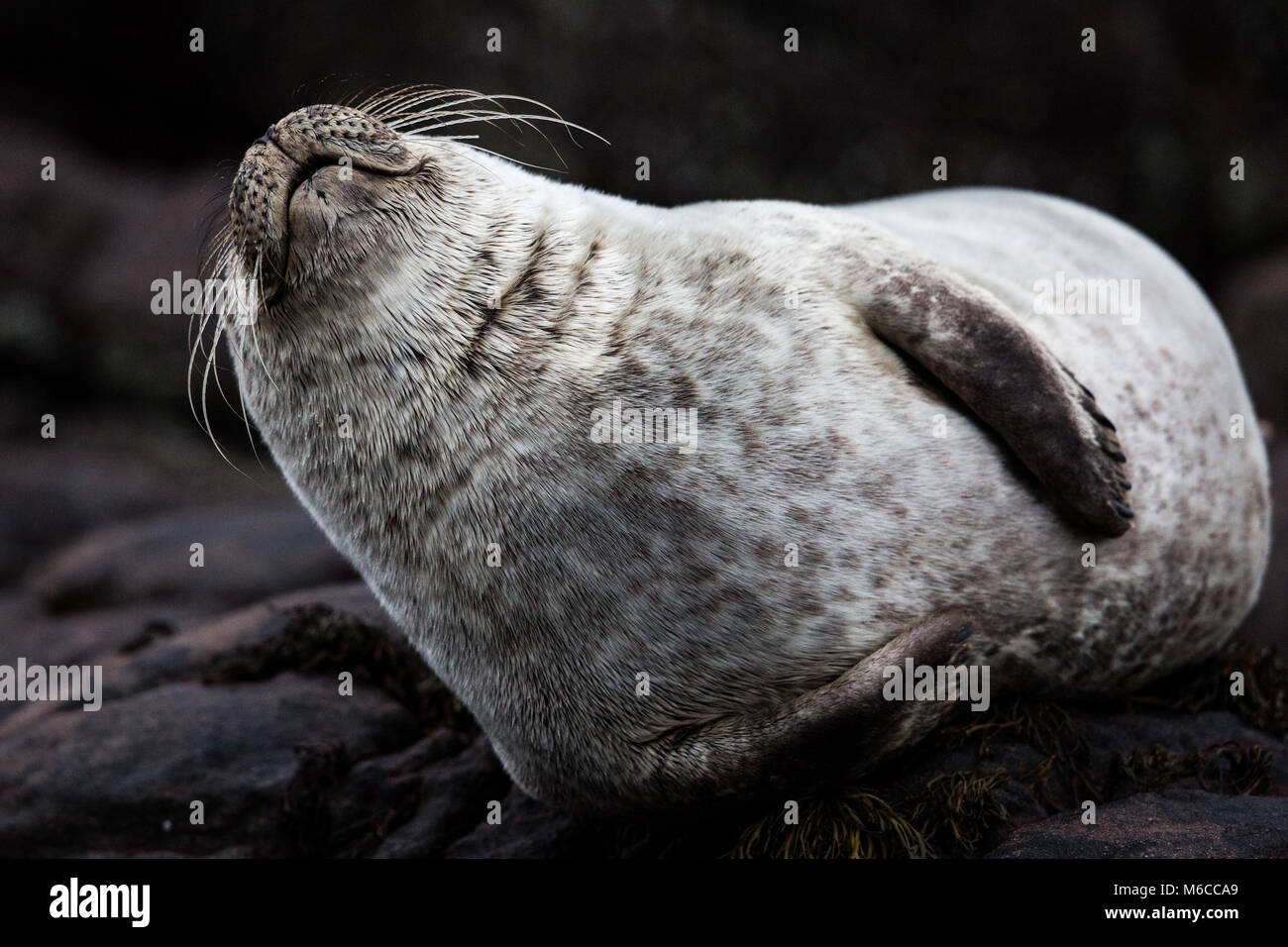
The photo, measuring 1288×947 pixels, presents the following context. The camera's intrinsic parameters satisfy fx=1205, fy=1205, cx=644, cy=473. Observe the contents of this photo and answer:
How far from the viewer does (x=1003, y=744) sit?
3.78m

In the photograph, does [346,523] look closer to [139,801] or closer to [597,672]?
[597,672]

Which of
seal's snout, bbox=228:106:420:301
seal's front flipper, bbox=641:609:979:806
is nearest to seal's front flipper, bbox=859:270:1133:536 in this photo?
seal's front flipper, bbox=641:609:979:806

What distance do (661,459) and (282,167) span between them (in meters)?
1.29

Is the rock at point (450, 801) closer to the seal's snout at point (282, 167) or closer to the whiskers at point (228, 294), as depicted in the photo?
the whiskers at point (228, 294)

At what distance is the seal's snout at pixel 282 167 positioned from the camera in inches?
127

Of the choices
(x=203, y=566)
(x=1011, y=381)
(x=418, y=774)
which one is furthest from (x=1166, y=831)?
(x=203, y=566)

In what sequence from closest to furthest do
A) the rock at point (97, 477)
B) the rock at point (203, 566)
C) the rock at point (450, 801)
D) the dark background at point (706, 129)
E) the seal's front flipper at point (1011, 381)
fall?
the seal's front flipper at point (1011, 381) < the rock at point (450, 801) < the rock at point (203, 566) < the rock at point (97, 477) < the dark background at point (706, 129)

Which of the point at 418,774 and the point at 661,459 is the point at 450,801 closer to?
the point at 418,774

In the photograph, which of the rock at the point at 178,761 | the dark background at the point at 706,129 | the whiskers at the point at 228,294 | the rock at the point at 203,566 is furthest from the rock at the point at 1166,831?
the dark background at the point at 706,129

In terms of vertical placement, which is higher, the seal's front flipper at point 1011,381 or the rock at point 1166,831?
the seal's front flipper at point 1011,381

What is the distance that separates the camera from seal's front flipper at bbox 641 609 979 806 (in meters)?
3.33

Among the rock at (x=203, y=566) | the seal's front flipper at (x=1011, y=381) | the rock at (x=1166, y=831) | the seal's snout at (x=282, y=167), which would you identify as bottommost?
the rock at (x=1166, y=831)

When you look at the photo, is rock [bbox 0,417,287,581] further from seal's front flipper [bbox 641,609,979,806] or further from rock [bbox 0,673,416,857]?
seal's front flipper [bbox 641,609,979,806]

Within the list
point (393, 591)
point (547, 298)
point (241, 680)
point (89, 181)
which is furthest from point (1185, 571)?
point (89, 181)
